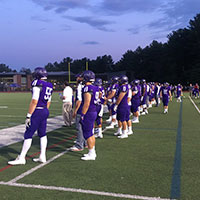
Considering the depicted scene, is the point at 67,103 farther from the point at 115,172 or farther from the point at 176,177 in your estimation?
the point at 176,177

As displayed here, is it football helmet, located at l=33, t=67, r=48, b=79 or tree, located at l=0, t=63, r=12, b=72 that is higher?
tree, located at l=0, t=63, r=12, b=72

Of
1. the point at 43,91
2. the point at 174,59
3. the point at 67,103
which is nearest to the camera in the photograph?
the point at 43,91

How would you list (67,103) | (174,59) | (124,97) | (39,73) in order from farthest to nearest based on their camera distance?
(174,59) < (67,103) < (124,97) < (39,73)

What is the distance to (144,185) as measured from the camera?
13.6 ft

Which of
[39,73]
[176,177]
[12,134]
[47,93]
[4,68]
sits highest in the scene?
[4,68]

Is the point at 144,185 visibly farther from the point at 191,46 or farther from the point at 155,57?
the point at 155,57

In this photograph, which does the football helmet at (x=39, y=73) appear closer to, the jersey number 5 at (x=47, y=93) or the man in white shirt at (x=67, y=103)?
the jersey number 5 at (x=47, y=93)

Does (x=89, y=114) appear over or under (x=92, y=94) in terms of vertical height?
under

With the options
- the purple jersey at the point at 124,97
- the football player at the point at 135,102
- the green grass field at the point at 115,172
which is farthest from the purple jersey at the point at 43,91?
the football player at the point at 135,102

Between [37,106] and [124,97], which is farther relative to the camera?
[124,97]

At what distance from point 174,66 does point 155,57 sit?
42.7 feet

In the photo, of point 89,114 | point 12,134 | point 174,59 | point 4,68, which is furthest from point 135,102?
point 4,68

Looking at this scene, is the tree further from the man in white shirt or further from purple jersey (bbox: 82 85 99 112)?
purple jersey (bbox: 82 85 99 112)

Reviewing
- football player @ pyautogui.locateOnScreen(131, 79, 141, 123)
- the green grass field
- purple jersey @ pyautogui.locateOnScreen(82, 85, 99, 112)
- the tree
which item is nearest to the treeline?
football player @ pyautogui.locateOnScreen(131, 79, 141, 123)
